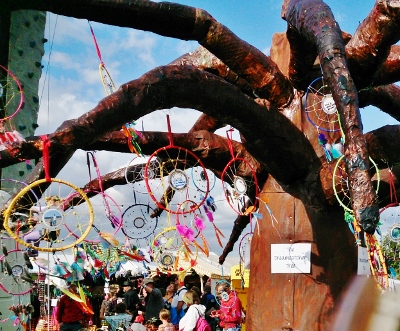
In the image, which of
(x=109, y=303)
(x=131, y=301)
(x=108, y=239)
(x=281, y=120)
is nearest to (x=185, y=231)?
(x=108, y=239)

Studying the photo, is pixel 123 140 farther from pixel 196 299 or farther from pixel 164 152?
pixel 196 299

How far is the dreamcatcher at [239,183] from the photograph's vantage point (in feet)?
21.0

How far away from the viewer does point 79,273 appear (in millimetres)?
7512

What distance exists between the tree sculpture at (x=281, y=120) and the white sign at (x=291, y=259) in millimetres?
71

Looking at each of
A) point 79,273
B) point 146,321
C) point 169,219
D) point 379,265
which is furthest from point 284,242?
point 146,321

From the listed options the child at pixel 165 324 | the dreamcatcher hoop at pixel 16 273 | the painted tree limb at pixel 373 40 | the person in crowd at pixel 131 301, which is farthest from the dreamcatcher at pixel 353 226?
the person in crowd at pixel 131 301

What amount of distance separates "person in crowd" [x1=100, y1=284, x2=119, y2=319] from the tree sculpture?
687 cm

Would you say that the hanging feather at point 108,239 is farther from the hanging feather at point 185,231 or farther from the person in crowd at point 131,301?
the person in crowd at point 131,301

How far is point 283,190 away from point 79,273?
308 cm

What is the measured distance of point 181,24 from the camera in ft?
16.4

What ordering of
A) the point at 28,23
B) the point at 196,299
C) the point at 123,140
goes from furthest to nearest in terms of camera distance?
the point at 28,23, the point at 196,299, the point at 123,140

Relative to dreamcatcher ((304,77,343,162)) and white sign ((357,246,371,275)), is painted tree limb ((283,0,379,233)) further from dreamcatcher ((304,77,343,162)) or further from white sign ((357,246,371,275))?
white sign ((357,246,371,275))

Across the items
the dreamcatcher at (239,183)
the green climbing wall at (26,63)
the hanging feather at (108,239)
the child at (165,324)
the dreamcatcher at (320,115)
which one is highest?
the green climbing wall at (26,63)

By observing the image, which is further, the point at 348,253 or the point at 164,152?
the point at 164,152
